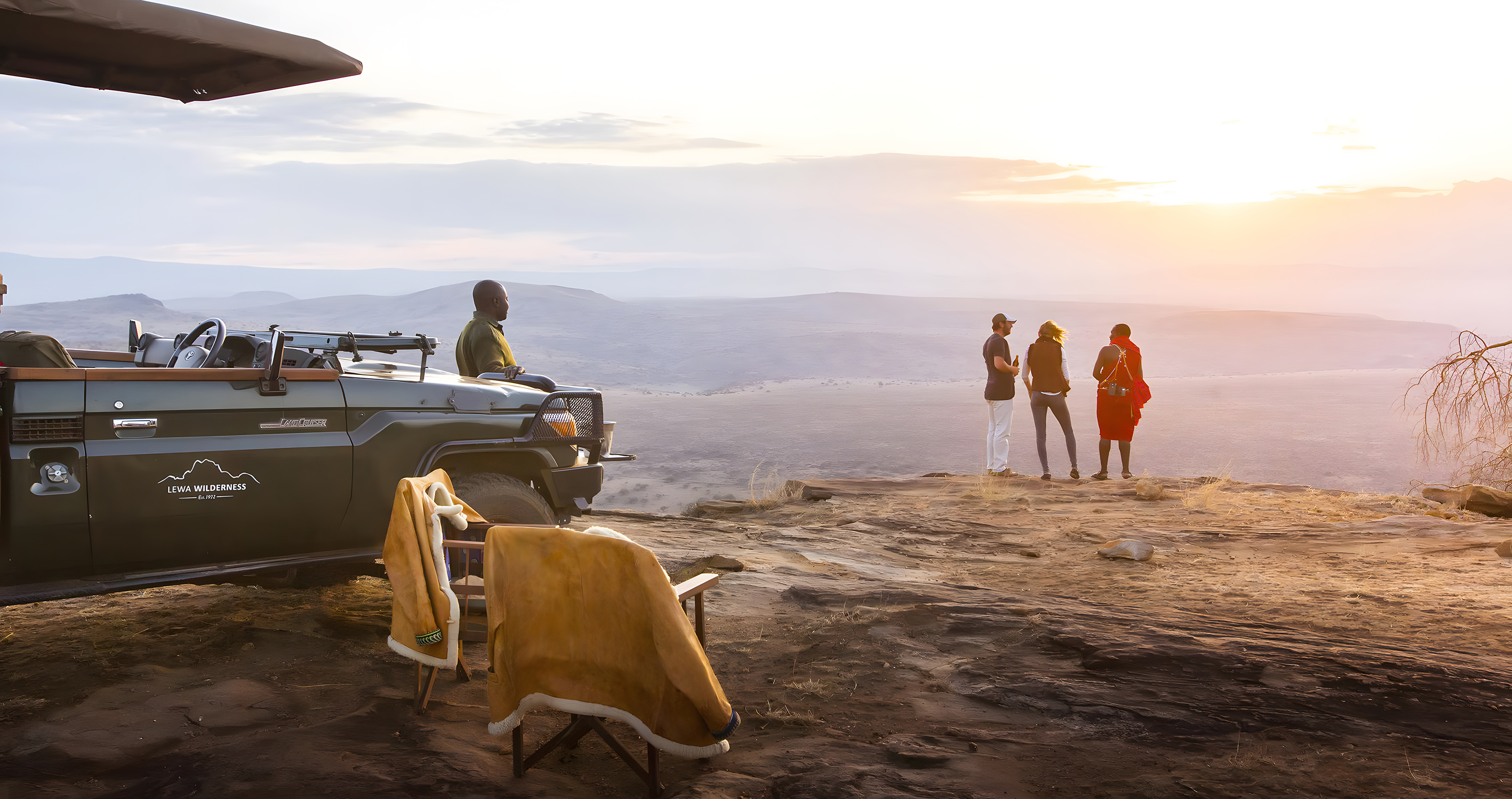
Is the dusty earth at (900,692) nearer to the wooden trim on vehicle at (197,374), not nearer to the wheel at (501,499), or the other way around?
the wheel at (501,499)

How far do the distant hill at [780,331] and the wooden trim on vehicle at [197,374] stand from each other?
40.9 meters

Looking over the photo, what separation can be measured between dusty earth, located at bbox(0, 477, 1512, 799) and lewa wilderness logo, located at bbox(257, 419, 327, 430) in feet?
3.80

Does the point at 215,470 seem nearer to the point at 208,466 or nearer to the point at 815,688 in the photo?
the point at 208,466

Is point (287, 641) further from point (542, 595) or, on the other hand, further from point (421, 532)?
point (542, 595)

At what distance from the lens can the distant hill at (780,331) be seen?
183 feet

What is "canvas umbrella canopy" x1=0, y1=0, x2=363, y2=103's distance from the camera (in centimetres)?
508

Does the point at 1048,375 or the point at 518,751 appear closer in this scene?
the point at 518,751

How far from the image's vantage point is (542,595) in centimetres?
362

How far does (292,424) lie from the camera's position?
4930 mm

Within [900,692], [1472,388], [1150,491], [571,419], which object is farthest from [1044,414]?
[900,692]

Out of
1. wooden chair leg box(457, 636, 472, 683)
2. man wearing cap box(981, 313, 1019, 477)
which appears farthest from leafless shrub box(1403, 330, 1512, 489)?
wooden chair leg box(457, 636, 472, 683)

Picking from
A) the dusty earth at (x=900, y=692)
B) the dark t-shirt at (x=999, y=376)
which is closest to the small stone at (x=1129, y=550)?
the dusty earth at (x=900, y=692)

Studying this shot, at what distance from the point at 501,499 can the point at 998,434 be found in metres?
8.68

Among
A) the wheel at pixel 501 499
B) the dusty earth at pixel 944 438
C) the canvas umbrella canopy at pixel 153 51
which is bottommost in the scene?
the dusty earth at pixel 944 438
